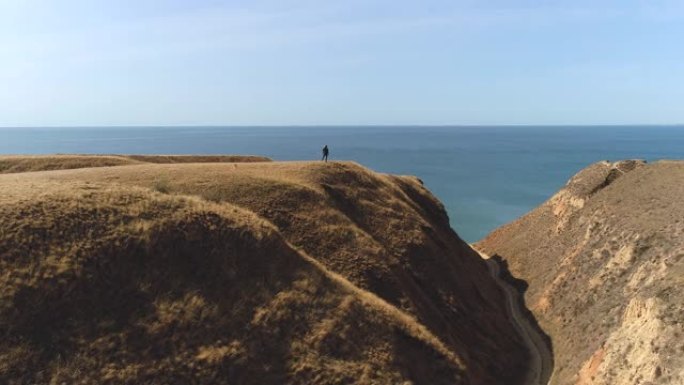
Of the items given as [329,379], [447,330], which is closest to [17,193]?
[329,379]

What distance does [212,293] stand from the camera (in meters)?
25.2

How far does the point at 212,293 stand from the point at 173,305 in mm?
2032

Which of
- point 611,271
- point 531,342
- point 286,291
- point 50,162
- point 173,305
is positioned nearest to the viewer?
point 173,305

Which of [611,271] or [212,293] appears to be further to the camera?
[611,271]

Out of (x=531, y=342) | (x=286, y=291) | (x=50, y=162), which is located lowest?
(x=531, y=342)

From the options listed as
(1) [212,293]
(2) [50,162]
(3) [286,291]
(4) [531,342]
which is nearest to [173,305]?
(1) [212,293]

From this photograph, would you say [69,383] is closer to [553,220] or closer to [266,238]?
[266,238]

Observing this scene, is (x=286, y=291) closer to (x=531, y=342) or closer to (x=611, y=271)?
(x=531, y=342)

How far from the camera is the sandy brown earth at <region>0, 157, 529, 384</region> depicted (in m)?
21.6

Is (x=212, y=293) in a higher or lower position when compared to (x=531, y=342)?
higher

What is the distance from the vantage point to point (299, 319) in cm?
2577

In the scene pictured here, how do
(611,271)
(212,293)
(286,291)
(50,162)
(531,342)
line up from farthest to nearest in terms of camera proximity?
1. (50,162)
2. (611,271)
3. (531,342)
4. (286,291)
5. (212,293)

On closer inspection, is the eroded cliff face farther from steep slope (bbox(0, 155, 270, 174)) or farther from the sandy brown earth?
steep slope (bbox(0, 155, 270, 174))

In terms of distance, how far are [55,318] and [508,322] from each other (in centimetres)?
3247
